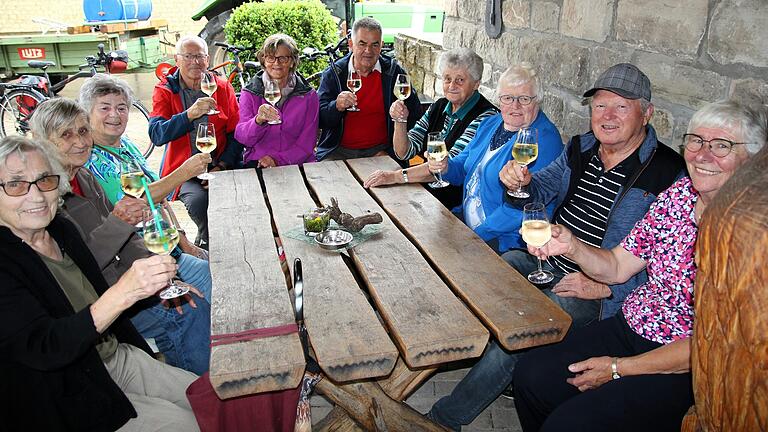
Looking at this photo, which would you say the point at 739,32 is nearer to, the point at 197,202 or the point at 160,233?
the point at 160,233

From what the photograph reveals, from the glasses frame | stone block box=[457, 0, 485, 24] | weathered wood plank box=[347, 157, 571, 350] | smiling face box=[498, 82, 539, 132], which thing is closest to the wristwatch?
weathered wood plank box=[347, 157, 571, 350]

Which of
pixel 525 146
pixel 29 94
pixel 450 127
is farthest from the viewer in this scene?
pixel 29 94

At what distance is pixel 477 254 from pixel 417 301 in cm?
51

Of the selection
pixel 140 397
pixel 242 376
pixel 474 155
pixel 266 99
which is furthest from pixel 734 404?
pixel 266 99

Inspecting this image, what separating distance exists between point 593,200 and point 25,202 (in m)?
2.23

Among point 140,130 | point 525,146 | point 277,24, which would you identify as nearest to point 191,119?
point 525,146

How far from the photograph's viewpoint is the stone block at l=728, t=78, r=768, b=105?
238cm

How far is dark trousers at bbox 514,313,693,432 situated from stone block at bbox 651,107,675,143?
1066 mm

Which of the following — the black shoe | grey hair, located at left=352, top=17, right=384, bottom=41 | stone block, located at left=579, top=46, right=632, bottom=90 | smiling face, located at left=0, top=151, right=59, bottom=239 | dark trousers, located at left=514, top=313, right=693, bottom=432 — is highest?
grey hair, located at left=352, top=17, right=384, bottom=41

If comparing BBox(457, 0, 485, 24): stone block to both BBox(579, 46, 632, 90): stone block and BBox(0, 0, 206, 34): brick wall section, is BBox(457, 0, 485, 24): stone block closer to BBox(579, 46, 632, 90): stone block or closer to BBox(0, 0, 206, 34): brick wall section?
BBox(579, 46, 632, 90): stone block

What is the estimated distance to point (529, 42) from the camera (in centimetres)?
429

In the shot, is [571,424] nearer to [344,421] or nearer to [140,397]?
[344,421]

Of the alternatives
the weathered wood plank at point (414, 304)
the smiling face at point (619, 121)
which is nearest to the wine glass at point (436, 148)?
the weathered wood plank at point (414, 304)

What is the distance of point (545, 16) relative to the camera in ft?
13.3
